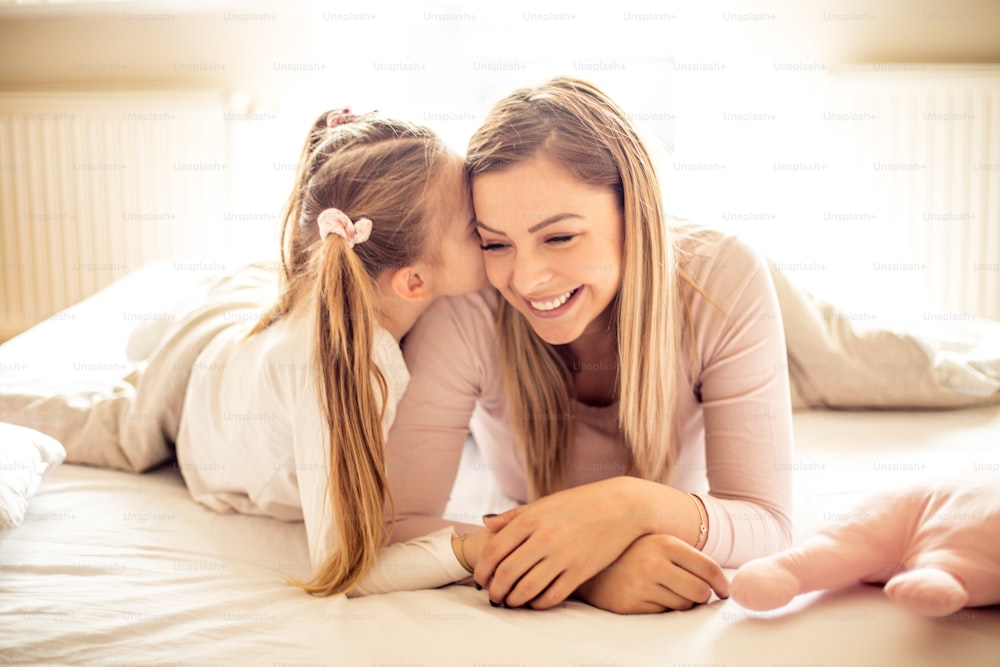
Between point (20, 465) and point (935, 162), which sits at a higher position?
point (935, 162)

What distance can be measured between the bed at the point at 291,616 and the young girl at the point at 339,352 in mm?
53

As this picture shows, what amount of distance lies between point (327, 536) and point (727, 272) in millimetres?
612

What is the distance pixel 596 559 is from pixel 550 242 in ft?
1.28

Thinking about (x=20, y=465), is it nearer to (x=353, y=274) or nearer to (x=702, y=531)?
(x=353, y=274)

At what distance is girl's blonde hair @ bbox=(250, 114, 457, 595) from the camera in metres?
1.04

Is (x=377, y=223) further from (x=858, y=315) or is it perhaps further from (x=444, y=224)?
(x=858, y=315)

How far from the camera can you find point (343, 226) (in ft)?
3.69

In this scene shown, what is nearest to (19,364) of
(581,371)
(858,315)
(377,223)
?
(377,223)

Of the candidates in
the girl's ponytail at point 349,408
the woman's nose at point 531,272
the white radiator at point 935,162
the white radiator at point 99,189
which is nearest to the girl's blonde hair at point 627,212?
the woman's nose at point 531,272

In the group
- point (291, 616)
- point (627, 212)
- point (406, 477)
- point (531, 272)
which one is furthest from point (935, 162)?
point (291, 616)

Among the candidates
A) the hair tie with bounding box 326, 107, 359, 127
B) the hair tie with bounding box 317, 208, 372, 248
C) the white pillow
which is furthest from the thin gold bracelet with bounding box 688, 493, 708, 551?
the white pillow

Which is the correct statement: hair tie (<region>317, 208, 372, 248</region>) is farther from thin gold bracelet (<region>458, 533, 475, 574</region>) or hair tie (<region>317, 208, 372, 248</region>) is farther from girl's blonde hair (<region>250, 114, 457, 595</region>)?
thin gold bracelet (<region>458, 533, 475, 574</region>)

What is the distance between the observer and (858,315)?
167cm

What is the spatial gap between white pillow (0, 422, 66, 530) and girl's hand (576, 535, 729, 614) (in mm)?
702
